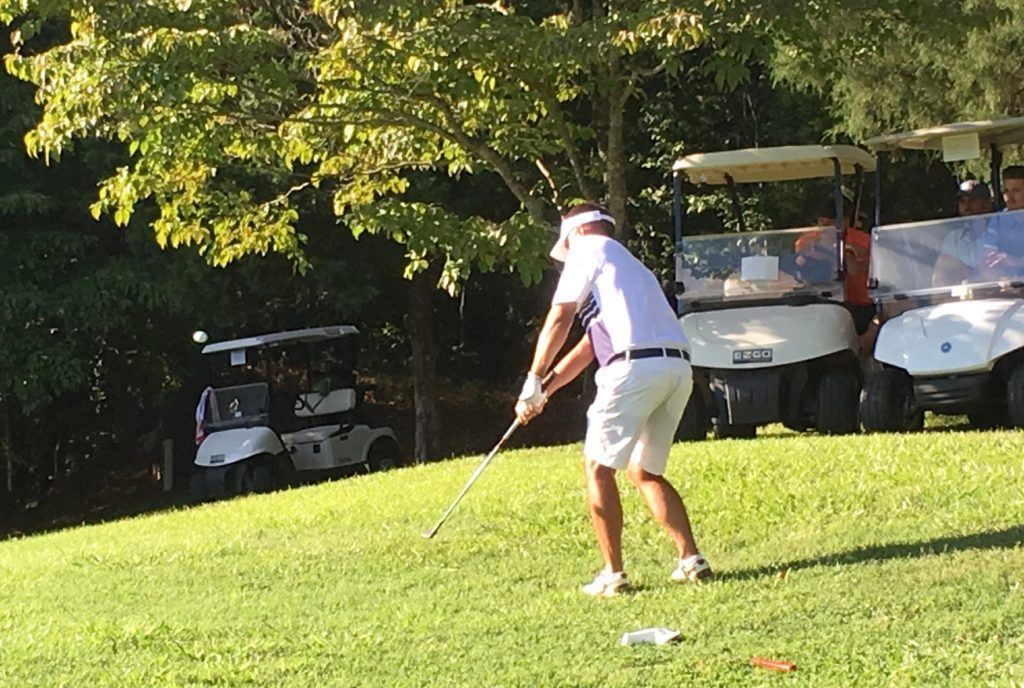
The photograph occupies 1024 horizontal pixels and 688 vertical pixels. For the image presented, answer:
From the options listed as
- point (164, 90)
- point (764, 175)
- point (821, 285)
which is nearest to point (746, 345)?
point (821, 285)

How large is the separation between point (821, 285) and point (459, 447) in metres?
11.1

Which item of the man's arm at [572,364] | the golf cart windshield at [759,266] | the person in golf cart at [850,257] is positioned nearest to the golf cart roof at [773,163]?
the person in golf cart at [850,257]

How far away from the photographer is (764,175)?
13.8m

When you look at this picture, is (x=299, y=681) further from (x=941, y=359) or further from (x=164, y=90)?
(x=941, y=359)

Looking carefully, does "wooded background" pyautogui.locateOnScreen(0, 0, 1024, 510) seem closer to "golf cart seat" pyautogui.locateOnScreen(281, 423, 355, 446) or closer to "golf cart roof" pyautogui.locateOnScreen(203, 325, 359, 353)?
"golf cart roof" pyautogui.locateOnScreen(203, 325, 359, 353)

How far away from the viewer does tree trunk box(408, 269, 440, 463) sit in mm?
19719

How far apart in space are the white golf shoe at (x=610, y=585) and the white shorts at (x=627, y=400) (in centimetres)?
50

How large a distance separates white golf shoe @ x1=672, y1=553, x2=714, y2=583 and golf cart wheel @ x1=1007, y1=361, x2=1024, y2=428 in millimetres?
5018

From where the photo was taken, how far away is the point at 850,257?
13.0 metres

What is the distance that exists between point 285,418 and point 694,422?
24.4 ft

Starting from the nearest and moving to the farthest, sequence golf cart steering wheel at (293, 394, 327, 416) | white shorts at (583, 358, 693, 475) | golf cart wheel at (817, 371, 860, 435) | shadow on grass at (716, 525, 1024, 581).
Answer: white shorts at (583, 358, 693, 475) < shadow on grass at (716, 525, 1024, 581) < golf cart wheel at (817, 371, 860, 435) < golf cart steering wheel at (293, 394, 327, 416)


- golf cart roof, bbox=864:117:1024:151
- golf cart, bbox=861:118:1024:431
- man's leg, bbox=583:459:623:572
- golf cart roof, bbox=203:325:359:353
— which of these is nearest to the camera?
man's leg, bbox=583:459:623:572

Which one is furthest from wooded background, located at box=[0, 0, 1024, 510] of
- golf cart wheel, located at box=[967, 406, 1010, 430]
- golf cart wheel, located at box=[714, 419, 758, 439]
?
golf cart wheel, located at box=[967, 406, 1010, 430]

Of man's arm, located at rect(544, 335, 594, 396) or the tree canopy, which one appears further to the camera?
the tree canopy
